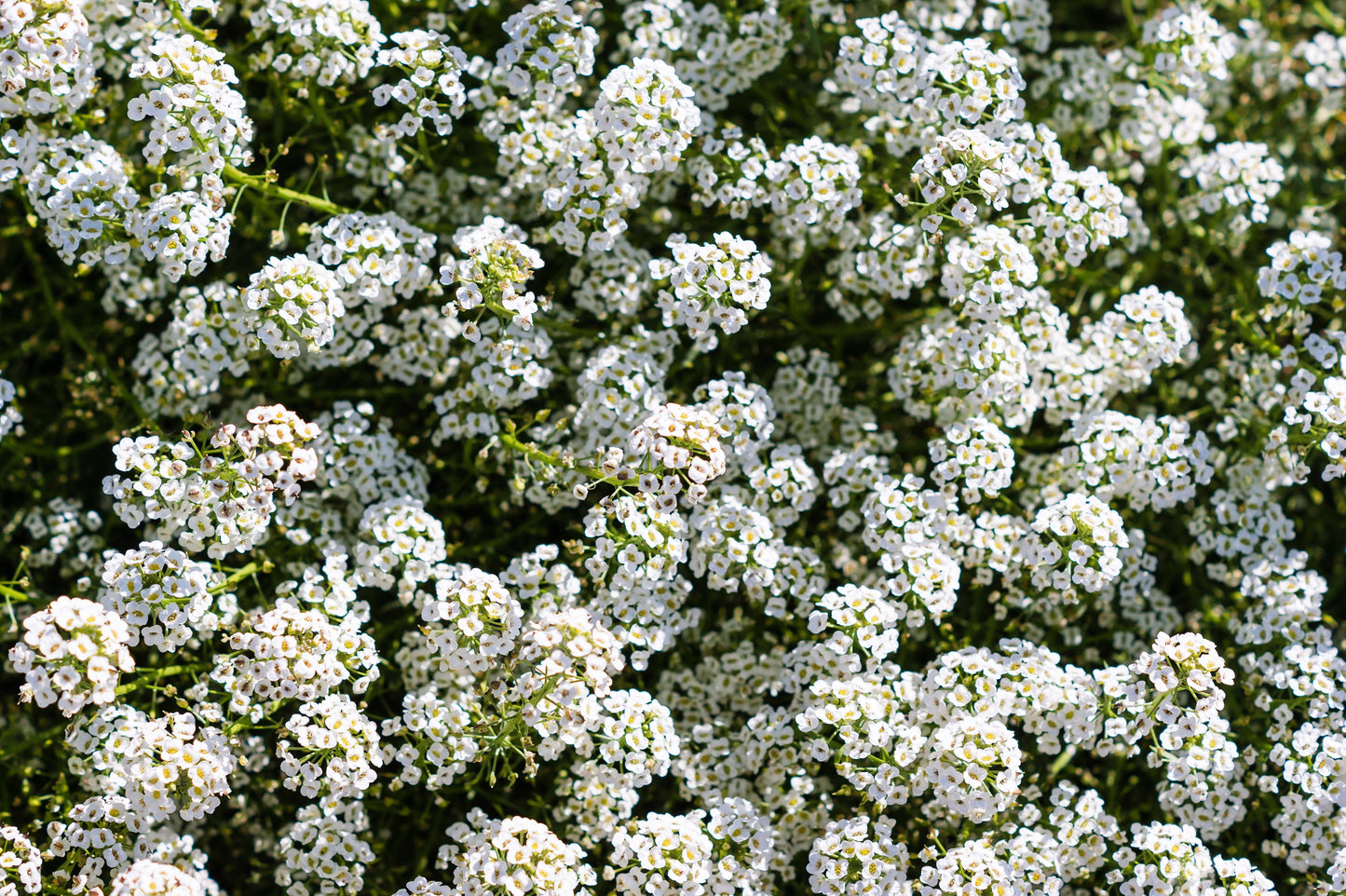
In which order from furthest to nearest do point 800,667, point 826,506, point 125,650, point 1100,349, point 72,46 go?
point 826,506
point 1100,349
point 800,667
point 72,46
point 125,650

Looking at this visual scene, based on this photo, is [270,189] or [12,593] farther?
[270,189]

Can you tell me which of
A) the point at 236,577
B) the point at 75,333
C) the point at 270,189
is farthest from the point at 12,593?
the point at 270,189

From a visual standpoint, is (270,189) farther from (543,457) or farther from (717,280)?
(717,280)

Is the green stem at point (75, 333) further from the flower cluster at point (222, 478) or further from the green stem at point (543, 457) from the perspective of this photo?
the green stem at point (543, 457)

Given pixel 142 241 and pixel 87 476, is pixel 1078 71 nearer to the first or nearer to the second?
pixel 142 241

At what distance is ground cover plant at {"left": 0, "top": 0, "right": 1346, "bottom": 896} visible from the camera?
459 cm

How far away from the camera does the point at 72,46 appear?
4.68 metres

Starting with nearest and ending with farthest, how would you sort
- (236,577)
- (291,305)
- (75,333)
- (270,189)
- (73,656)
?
(73,656) → (291,305) → (236,577) → (270,189) → (75,333)

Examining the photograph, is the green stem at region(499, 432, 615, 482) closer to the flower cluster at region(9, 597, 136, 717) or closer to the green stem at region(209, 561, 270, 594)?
the green stem at region(209, 561, 270, 594)

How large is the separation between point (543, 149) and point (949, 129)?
5.39ft

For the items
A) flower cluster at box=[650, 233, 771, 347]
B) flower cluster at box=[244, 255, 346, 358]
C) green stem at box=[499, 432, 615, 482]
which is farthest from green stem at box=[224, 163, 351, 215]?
flower cluster at box=[650, 233, 771, 347]

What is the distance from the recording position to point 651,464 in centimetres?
450

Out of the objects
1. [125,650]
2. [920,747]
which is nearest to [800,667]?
[920,747]

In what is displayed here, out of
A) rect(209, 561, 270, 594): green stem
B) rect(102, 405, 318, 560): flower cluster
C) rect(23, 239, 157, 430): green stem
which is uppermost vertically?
rect(23, 239, 157, 430): green stem
